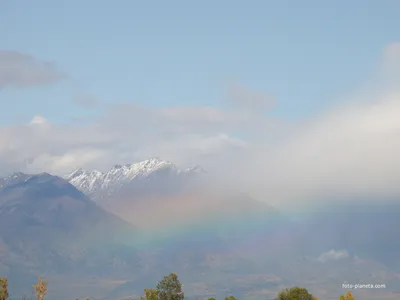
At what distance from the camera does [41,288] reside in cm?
17312

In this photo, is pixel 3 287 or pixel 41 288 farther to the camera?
pixel 3 287

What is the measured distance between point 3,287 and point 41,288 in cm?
2631

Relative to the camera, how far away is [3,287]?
193375 mm
